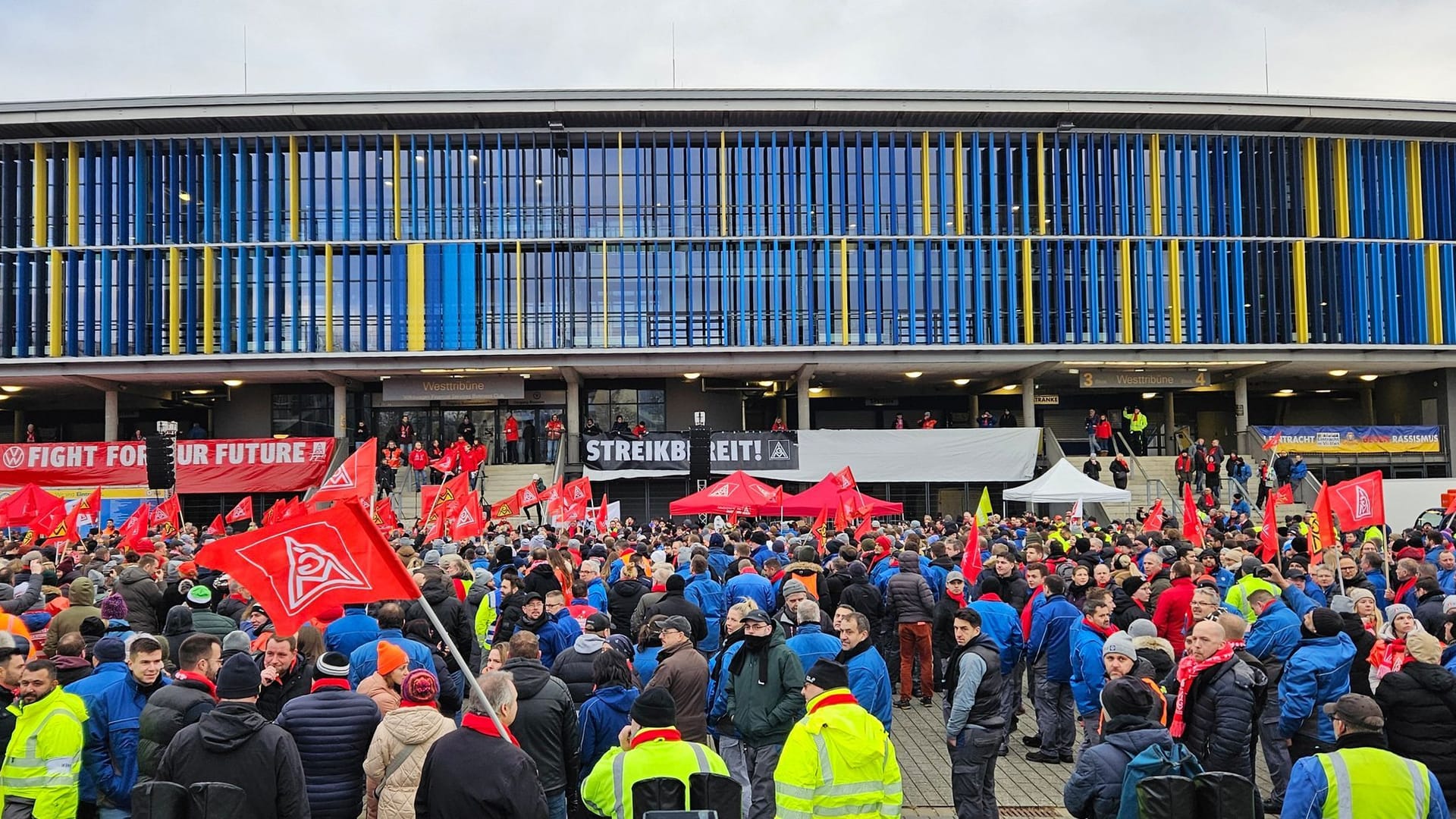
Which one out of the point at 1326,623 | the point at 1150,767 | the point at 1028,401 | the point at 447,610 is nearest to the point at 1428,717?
the point at 1326,623

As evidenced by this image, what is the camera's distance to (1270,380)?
1700 inches

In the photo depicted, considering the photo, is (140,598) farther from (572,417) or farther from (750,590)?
(572,417)

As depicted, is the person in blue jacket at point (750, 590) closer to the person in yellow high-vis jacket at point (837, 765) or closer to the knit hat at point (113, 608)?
the knit hat at point (113, 608)

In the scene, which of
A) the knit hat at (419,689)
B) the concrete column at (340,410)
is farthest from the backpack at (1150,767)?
the concrete column at (340,410)

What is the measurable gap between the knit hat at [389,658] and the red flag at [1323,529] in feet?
34.2

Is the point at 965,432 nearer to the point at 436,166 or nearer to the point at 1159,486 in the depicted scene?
the point at 1159,486

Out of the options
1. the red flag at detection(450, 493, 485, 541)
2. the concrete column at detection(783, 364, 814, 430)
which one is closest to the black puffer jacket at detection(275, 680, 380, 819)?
the red flag at detection(450, 493, 485, 541)

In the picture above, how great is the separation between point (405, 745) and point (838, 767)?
2.23m

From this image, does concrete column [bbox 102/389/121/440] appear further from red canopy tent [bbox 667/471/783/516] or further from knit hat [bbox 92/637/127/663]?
knit hat [bbox 92/637/127/663]

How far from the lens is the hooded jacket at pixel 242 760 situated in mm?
4852

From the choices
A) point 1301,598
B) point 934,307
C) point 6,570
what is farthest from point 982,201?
point 6,570

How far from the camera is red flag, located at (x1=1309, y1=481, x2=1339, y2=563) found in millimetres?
12766

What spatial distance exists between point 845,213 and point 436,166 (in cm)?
1450

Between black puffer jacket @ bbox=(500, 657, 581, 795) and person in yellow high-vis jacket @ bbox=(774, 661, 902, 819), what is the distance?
151 centimetres
